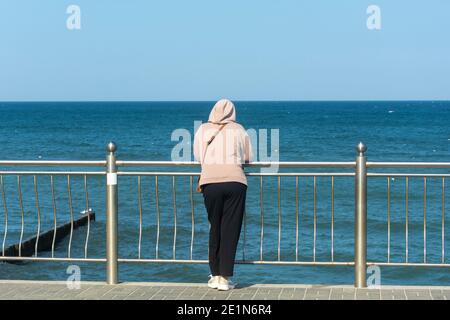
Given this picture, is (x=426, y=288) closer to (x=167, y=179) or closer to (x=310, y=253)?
(x=310, y=253)

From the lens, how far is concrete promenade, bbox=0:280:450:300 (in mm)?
8078

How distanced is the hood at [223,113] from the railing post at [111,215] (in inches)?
49.8

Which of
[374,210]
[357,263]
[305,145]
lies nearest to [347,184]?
[374,210]

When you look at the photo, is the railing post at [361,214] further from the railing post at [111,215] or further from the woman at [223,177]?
the railing post at [111,215]

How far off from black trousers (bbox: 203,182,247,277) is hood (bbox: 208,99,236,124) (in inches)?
24.7

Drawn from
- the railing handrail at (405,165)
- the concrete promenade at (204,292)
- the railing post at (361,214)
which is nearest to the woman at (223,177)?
the concrete promenade at (204,292)

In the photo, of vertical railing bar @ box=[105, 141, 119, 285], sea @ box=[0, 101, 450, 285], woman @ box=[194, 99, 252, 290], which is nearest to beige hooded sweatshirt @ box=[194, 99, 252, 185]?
woman @ box=[194, 99, 252, 290]

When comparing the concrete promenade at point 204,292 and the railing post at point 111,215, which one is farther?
the railing post at point 111,215

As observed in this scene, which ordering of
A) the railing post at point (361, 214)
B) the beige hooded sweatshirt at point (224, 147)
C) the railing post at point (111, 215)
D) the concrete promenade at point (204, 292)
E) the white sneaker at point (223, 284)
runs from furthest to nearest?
the railing post at point (111, 215) < the railing post at point (361, 214) < the white sneaker at point (223, 284) < the beige hooded sweatshirt at point (224, 147) < the concrete promenade at point (204, 292)

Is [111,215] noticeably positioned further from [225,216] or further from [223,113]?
[223,113]

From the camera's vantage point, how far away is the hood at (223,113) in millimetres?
8172

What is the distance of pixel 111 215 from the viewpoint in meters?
8.84

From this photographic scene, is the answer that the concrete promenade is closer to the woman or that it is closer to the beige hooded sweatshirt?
the woman
